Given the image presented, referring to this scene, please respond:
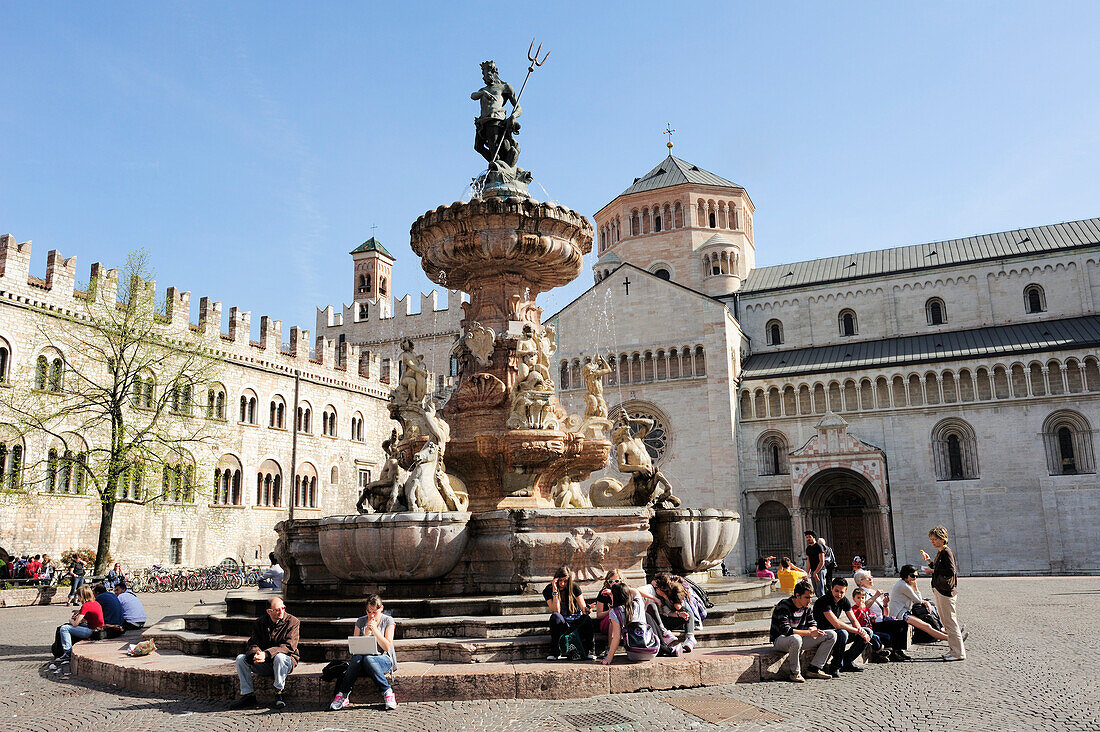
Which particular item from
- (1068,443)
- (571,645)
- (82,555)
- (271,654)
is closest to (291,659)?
(271,654)

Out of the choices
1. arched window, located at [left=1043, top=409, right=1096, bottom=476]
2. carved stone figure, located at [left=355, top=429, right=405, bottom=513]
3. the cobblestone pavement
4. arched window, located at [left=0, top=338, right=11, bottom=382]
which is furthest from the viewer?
arched window, located at [left=1043, top=409, right=1096, bottom=476]

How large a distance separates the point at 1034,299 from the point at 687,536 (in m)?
41.9

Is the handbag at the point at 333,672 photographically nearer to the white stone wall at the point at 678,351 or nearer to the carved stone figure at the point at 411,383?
the carved stone figure at the point at 411,383

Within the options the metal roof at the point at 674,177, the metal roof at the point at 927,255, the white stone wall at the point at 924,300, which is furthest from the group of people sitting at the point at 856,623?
the metal roof at the point at 674,177

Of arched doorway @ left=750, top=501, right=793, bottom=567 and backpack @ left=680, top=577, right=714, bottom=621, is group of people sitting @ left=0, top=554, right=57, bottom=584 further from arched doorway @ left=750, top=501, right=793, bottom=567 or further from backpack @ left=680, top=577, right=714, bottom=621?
arched doorway @ left=750, top=501, right=793, bottom=567

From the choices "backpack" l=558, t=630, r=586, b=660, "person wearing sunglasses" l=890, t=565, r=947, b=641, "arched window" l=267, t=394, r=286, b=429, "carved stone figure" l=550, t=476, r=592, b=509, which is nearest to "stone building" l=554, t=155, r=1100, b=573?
"arched window" l=267, t=394, r=286, b=429

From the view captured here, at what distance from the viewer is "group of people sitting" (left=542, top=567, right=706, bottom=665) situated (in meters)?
7.71

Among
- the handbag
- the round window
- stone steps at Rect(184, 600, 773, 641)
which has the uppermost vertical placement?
the round window

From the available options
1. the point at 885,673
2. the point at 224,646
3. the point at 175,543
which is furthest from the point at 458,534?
the point at 175,543

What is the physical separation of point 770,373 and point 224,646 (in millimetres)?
38035

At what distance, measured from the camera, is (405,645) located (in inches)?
310

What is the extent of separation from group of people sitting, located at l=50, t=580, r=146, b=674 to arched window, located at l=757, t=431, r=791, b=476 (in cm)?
3520

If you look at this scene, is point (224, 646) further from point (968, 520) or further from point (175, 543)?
point (968, 520)

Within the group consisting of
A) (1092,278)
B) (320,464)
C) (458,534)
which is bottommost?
(458,534)
